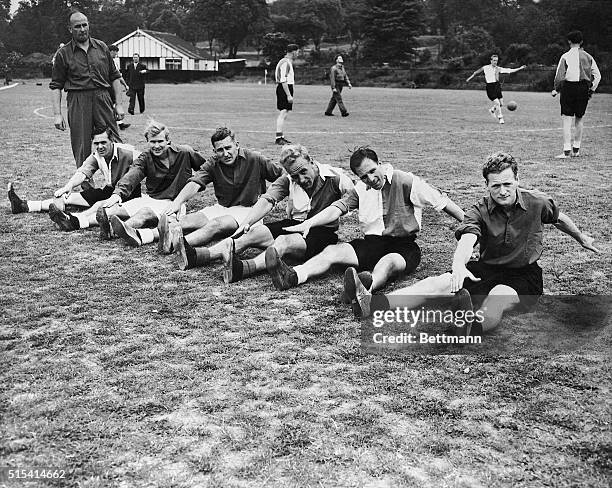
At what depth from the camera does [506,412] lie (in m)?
3.38

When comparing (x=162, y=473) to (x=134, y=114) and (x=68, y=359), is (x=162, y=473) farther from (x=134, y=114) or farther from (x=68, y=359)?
(x=134, y=114)

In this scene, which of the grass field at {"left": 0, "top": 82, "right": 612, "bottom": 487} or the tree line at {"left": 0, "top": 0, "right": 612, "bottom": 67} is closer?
the grass field at {"left": 0, "top": 82, "right": 612, "bottom": 487}

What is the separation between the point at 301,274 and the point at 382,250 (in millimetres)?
646

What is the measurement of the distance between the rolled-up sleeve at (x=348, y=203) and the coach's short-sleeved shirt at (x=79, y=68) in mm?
4174

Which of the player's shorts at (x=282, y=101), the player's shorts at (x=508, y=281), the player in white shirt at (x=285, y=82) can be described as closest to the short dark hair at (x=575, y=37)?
the player in white shirt at (x=285, y=82)

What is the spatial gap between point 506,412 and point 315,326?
1.51m

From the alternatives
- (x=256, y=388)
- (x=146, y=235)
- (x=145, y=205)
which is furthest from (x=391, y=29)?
(x=256, y=388)

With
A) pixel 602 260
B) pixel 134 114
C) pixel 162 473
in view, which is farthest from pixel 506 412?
pixel 134 114

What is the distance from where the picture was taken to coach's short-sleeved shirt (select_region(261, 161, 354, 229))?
19.4 feet

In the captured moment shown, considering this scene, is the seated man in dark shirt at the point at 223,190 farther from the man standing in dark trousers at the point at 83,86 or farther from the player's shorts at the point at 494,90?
the player's shorts at the point at 494,90

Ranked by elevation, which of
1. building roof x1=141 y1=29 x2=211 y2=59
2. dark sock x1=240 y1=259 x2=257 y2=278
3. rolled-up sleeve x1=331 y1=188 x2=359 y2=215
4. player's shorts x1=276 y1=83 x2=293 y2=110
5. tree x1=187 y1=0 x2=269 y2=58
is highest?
tree x1=187 y1=0 x2=269 y2=58

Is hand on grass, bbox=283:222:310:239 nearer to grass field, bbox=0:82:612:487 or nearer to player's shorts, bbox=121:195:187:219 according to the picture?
grass field, bbox=0:82:612:487

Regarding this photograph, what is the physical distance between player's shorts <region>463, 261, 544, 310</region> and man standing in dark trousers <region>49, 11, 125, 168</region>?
207 inches

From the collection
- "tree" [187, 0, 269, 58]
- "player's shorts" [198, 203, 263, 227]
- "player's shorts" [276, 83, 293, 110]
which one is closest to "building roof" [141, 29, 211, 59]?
"tree" [187, 0, 269, 58]
